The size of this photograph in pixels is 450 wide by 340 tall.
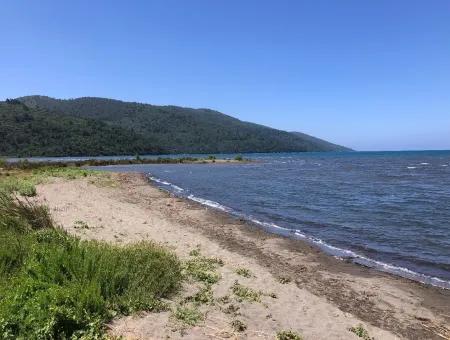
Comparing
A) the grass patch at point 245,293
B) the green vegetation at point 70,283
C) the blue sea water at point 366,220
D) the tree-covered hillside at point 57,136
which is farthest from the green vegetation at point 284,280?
the tree-covered hillside at point 57,136

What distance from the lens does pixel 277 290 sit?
30.4 ft

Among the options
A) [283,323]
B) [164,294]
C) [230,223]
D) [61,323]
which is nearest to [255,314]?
[283,323]

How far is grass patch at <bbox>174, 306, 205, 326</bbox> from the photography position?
21.7 ft

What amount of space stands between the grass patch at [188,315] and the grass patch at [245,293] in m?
1.34

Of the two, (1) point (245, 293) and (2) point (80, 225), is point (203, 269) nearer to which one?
(1) point (245, 293)

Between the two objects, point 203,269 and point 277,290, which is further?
point 203,269

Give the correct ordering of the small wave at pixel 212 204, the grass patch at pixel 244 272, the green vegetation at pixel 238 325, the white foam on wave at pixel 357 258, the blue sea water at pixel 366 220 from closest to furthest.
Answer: the green vegetation at pixel 238 325, the grass patch at pixel 244 272, the white foam on wave at pixel 357 258, the blue sea water at pixel 366 220, the small wave at pixel 212 204

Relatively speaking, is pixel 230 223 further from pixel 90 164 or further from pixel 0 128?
pixel 0 128

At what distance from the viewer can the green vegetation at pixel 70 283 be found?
552 cm

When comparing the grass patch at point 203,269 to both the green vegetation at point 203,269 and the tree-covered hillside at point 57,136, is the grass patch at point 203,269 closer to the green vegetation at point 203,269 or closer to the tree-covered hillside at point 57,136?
the green vegetation at point 203,269

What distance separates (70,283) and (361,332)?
4695mm

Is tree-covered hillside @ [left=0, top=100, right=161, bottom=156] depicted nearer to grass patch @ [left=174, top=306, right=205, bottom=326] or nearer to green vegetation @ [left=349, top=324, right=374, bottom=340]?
grass patch @ [left=174, top=306, right=205, bottom=326]

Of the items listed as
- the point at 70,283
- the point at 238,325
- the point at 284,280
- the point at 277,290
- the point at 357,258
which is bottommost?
the point at 357,258

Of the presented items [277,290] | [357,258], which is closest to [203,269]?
[277,290]
